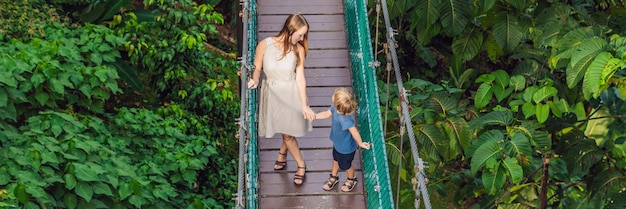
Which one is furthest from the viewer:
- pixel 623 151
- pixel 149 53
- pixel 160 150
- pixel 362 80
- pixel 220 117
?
pixel 220 117

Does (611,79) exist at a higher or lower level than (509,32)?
lower

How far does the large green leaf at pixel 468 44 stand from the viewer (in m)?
7.38

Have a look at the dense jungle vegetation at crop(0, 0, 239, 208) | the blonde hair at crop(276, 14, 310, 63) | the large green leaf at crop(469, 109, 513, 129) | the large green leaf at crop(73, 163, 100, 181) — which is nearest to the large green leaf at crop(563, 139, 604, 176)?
the large green leaf at crop(469, 109, 513, 129)

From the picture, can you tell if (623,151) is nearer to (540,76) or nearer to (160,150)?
(540,76)

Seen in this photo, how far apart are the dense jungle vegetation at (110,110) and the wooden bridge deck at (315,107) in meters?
1.27

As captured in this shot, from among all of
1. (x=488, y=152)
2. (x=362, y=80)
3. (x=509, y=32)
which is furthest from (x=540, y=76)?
(x=362, y=80)

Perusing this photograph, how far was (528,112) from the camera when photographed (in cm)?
605

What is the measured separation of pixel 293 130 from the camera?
16.9ft

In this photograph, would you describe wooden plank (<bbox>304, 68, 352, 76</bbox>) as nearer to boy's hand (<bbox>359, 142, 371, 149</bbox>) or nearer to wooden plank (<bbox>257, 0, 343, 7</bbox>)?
wooden plank (<bbox>257, 0, 343, 7</bbox>)

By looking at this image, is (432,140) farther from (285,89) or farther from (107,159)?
(107,159)

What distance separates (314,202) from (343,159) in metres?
0.28

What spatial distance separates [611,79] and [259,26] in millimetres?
2387

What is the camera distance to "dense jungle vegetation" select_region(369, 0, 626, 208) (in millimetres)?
5688

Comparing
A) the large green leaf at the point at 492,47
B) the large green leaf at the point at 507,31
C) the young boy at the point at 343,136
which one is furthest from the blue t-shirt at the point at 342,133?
the large green leaf at the point at 492,47
